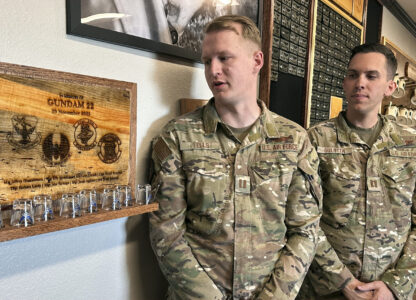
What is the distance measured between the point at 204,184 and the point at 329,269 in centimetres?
69

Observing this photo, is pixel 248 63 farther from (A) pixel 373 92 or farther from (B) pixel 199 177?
(A) pixel 373 92

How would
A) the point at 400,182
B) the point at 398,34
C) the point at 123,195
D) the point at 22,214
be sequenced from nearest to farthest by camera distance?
the point at 22,214 → the point at 123,195 → the point at 400,182 → the point at 398,34

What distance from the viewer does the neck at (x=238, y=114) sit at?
3.75ft

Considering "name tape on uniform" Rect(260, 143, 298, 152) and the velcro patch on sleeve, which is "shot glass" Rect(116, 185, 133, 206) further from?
"name tape on uniform" Rect(260, 143, 298, 152)

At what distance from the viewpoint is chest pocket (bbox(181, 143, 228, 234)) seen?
1.04 m

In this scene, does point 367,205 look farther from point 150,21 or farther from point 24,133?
point 24,133

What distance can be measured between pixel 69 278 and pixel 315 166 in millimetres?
950

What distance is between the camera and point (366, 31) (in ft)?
9.25

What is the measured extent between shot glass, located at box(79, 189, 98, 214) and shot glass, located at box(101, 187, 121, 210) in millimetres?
30

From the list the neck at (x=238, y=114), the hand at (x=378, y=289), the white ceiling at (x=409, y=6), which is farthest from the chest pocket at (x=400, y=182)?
the white ceiling at (x=409, y=6)

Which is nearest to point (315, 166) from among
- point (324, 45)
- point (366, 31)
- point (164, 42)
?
point (164, 42)

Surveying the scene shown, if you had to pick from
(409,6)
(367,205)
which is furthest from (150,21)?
(409,6)

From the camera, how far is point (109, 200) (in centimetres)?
94

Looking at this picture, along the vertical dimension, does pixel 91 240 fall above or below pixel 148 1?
below
